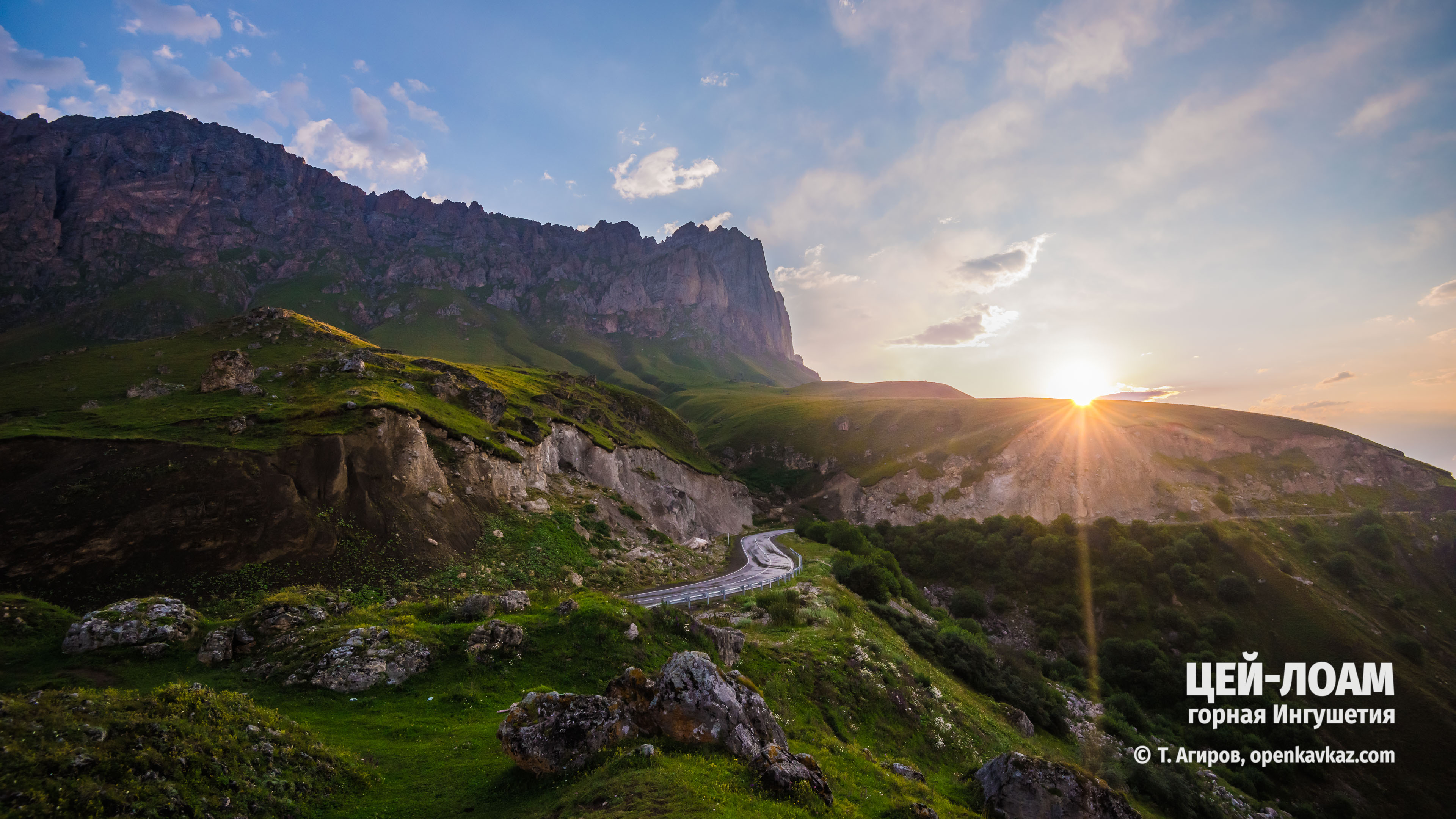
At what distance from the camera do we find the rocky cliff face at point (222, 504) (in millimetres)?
27266

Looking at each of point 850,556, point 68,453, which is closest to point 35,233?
point 68,453

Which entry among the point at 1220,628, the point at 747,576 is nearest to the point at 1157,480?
the point at 1220,628

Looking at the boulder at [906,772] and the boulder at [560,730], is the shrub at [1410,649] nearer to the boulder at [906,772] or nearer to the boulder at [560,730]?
the boulder at [906,772]

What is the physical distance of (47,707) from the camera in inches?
337

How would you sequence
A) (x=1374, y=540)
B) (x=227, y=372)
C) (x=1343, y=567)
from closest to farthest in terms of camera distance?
1. (x=227, y=372)
2. (x=1343, y=567)
3. (x=1374, y=540)

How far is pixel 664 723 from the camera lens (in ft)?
45.5

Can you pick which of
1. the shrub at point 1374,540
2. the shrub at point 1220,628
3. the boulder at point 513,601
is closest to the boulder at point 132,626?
the boulder at point 513,601

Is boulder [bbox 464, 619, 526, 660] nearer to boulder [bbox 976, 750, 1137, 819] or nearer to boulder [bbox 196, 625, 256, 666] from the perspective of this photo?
boulder [bbox 196, 625, 256, 666]

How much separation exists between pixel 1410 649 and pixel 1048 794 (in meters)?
80.3

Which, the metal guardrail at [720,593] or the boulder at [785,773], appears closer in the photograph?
the boulder at [785,773]

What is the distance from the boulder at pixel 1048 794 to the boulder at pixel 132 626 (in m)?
29.4

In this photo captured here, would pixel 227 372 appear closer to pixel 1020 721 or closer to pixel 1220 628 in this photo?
pixel 1020 721

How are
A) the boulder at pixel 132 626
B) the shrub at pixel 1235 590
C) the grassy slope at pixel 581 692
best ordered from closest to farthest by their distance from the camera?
the grassy slope at pixel 581 692 → the boulder at pixel 132 626 → the shrub at pixel 1235 590

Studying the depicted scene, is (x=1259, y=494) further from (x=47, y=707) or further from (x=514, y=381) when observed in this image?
(x=47, y=707)
